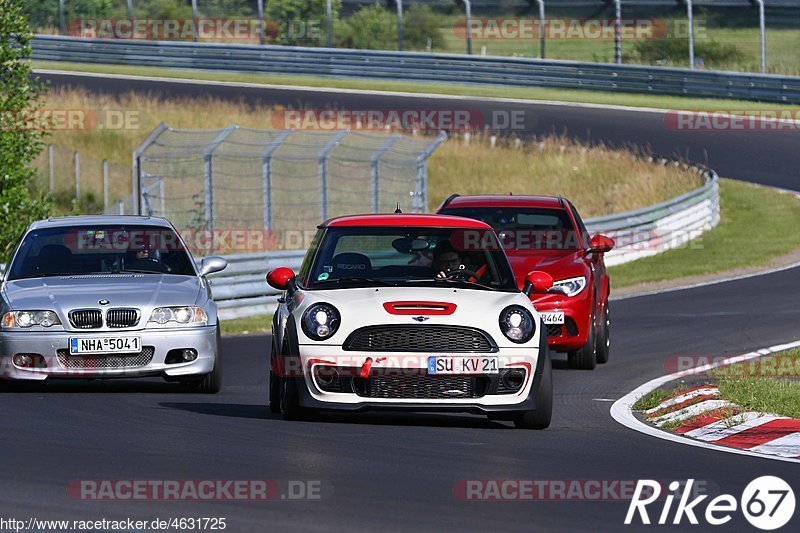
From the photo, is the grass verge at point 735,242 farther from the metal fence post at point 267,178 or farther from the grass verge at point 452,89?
the grass verge at point 452,89

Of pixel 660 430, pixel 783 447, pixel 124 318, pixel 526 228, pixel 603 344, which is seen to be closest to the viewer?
pixel 783 447

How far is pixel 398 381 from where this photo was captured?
1018 cm

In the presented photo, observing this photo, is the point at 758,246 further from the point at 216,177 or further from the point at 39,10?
the point at 39,10

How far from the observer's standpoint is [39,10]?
52281mm

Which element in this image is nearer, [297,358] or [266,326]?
[297,358]

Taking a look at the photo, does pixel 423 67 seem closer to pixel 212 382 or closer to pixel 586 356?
pixel 586 356

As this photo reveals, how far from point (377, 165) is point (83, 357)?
13.9 meters

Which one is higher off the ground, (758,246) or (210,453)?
(210,453)

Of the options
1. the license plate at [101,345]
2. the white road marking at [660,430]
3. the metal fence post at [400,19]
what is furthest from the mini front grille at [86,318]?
the metal fence post at [400,19]

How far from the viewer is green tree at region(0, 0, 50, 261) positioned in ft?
71.1

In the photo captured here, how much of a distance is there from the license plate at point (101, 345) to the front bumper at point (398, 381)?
2.35 m

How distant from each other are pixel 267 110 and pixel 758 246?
15.9 meters

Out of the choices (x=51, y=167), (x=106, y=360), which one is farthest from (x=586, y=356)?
(x=51, y=167)

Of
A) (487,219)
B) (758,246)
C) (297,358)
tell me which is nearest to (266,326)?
(487,219)
